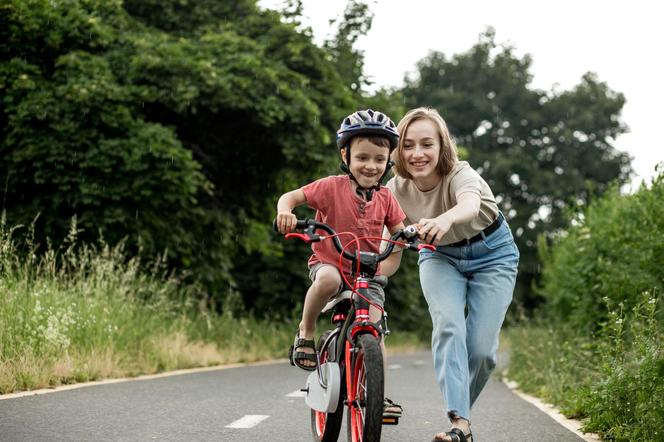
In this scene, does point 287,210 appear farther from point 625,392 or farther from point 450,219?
point 625,392

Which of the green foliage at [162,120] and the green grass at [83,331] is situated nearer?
the green grass at [83,331]

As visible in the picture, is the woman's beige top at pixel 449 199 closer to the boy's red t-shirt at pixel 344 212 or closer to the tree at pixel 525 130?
the boy's red t-shirt at pixel 344 212

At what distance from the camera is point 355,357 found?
489 centimetres

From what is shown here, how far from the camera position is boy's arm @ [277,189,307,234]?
4.83 metres

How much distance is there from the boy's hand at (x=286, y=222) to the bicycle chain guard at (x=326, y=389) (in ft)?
2.57

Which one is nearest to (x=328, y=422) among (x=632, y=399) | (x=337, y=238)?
(x=337, y=238)

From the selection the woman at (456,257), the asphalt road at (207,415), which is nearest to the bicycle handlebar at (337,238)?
the woman at (456,257)

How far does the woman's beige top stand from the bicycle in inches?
26.4

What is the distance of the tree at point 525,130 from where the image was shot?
139 ft

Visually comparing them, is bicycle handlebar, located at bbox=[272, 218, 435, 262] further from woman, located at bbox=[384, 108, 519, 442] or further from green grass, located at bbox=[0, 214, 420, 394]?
green grass, located at bbox=[0, 214, 420, 394]

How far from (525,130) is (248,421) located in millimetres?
38806

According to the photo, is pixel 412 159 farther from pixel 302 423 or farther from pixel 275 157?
pixel 275 157

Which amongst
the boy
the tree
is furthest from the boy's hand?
the tree

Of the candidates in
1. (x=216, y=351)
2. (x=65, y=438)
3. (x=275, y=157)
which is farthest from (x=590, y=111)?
(x=65, y=438)
